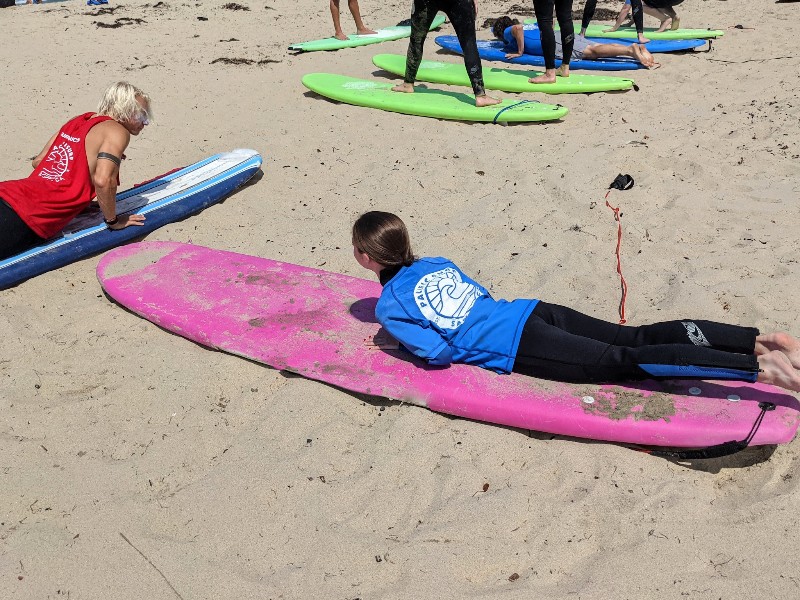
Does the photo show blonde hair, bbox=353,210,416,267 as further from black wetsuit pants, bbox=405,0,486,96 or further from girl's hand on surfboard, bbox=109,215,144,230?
black wetsuit pants, bbox=405,0,486,96

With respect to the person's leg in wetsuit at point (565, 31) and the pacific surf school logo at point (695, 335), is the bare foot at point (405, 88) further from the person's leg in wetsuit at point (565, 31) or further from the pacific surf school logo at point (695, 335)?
the pacific surf school logo at point (695, 335)

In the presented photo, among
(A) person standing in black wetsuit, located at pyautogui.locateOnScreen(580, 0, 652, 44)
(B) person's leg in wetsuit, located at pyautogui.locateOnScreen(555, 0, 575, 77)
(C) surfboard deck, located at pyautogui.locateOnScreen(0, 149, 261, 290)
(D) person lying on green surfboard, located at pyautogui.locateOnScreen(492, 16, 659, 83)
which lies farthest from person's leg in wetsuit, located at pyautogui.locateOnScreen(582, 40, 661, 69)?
(C) surfboard deck, located at pyautogui.locateOnScreen(0, 149, 261, 290)

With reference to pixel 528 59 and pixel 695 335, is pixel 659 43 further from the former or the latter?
pixel 695 335

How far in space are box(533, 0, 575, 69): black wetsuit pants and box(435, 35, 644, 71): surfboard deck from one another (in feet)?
1.99

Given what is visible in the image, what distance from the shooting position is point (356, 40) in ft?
28.4

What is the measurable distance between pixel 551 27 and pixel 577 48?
1.20 m

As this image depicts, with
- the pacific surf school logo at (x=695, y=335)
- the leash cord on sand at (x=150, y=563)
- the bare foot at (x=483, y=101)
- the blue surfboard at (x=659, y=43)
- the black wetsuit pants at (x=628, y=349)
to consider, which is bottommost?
the leash cord on sand at (x=150, y=563)

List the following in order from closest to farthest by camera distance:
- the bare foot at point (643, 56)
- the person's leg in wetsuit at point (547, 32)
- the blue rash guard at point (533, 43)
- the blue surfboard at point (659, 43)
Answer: the person's leg in wetsuit at point (547, 32) < the bare foot at point (643, 56) < the blue rash guard at point (533, 43) < the blue surfboard at point (659, 43)

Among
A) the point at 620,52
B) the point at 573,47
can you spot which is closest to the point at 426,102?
the point at 573,47

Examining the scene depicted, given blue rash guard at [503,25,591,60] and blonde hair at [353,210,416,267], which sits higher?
blue rash guard at [503,25,591,60]

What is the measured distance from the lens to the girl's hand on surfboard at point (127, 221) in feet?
14.3

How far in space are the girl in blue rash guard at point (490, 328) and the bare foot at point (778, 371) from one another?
187mm

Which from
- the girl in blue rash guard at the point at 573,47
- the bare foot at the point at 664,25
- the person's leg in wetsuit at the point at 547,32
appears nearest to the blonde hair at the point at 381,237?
the person's leg in wetsuit at the point at 547,32

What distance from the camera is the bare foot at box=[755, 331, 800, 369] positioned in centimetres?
247
